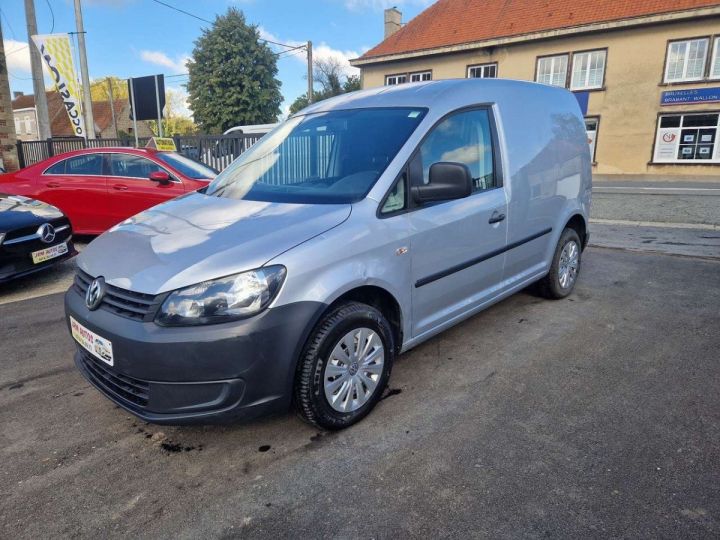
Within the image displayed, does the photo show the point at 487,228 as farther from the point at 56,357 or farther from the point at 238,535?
the point at 56,357

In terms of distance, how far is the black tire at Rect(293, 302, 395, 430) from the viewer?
8.17 feet

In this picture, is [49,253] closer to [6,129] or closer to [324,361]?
[324,361]

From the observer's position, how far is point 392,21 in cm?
3162

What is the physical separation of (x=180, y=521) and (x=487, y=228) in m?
2.56

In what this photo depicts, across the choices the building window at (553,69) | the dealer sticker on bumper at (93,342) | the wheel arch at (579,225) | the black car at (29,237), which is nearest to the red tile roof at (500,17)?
the building window at (553,69)

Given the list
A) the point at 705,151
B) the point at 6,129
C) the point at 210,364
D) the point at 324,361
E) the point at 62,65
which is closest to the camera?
the point at 210,364

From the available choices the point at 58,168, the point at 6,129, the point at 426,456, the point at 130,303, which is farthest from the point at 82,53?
the point at 426,456

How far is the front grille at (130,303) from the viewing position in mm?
2324

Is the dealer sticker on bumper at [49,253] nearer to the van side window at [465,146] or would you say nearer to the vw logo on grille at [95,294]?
the vw logo on grille at [95,294]

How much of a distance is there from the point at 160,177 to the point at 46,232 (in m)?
1.86

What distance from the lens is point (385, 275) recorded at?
111 inches

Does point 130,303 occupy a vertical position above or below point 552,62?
below

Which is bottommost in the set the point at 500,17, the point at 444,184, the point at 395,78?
the point at 444,184

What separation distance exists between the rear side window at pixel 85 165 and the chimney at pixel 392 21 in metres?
28.2
